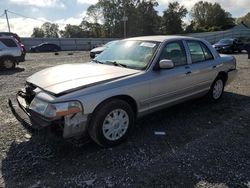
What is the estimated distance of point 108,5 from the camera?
228 feet

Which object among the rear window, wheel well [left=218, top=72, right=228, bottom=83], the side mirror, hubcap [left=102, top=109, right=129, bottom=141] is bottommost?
hubcap [left=102, top=109, right=129, bottom=141]

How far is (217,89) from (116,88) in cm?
334

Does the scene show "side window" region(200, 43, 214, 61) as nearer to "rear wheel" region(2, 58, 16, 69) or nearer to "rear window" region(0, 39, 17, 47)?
"rear wheel" region(2, 58, 16, 69)

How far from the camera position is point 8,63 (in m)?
13.7

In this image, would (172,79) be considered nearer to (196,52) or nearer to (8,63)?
(196,52)

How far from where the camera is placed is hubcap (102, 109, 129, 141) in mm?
4100

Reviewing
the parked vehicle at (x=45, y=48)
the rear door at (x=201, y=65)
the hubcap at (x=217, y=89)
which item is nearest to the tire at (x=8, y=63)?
the rear door at (x=201, y=65)

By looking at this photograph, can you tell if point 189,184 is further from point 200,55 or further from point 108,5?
point 108,5

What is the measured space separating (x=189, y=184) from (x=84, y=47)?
36574 mm

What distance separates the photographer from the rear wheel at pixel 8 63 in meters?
13.5

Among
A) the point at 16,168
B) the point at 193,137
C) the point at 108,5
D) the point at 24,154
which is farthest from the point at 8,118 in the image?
the point at 108,5

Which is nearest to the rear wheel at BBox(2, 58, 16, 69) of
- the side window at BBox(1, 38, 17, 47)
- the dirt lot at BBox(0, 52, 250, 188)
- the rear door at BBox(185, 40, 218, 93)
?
the side window at BBox(1, 38, 17, 47)

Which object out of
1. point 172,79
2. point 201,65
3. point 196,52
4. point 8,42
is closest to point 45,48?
point 8,42

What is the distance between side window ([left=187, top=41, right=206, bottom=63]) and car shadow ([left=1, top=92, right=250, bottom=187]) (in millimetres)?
1356
